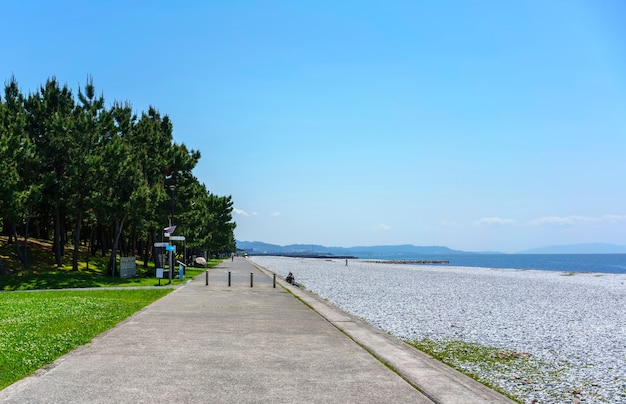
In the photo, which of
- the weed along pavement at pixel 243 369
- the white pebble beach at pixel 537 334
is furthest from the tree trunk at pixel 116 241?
the weed along pavement at pixel 243 369

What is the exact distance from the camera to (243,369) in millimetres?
8828

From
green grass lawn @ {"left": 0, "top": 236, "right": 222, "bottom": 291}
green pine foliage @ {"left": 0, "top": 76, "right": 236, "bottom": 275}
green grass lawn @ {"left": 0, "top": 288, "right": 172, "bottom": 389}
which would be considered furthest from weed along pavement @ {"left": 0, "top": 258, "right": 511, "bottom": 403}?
green pine foliage @ {"left": 0, "top": 76, "right": 236, "bottom": 275}

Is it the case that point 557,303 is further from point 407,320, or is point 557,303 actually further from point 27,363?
point 27,363

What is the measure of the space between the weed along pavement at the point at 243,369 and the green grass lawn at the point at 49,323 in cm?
42

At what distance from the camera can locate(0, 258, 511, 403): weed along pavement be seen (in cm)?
716

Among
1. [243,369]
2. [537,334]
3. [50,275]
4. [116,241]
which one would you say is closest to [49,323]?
[243,369]

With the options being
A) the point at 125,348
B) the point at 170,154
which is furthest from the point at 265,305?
the point at 170,154

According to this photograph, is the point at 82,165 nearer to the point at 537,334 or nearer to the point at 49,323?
the point at 49,323

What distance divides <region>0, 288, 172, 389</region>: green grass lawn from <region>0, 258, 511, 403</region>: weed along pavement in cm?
42

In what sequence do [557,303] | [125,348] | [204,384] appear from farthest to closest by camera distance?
[557,303] < [125,348] < [204,384]

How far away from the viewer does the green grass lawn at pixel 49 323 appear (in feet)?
30.2

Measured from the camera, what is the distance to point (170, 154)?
4506 centimetres

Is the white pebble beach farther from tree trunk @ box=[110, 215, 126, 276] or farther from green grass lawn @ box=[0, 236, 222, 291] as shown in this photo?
tree trunk @ box=[110, 215, 126, 276]

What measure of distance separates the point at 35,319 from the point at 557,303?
27.3m
